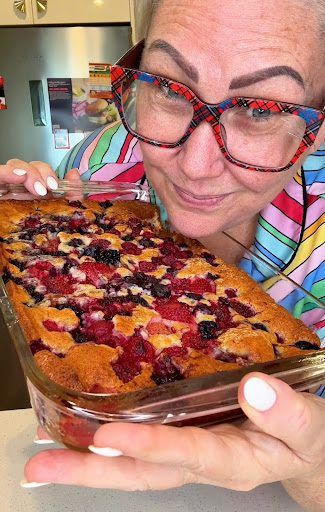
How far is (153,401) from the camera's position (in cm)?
66

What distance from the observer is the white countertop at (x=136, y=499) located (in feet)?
2.89

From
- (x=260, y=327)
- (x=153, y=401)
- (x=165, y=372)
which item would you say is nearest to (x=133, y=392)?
(x=153, y=401)

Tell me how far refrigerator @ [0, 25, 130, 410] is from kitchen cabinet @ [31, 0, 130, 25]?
0.04m

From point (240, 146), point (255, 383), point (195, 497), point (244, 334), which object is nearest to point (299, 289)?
point (244, 334)

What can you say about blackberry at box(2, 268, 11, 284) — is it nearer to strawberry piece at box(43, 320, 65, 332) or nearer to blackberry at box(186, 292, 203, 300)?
strawberry piece at box(43, 320, 65, 332)

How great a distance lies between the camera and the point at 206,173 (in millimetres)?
994

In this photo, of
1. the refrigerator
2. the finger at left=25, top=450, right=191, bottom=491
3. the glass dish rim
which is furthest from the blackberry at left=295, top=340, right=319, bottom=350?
the refrigerator

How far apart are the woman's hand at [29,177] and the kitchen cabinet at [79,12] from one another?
2.04 meters

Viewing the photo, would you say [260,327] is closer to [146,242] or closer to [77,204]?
[146,242]

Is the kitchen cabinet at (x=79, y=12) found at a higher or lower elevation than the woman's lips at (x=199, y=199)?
higher

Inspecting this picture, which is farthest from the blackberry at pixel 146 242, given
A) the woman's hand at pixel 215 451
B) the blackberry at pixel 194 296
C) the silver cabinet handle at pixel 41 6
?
the silver cabinet handle at pixel 41 6

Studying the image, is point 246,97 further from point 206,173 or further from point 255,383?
point 255,383

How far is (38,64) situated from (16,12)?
284 mm

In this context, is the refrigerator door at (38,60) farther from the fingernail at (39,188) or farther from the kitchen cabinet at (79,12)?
the fingernail at (39,188)
